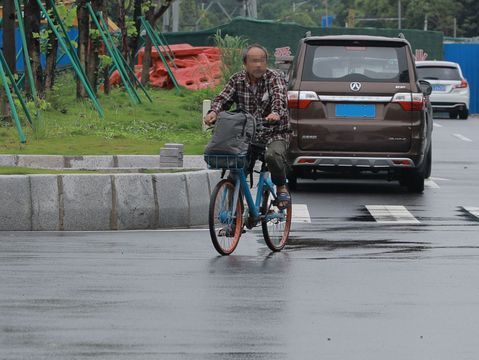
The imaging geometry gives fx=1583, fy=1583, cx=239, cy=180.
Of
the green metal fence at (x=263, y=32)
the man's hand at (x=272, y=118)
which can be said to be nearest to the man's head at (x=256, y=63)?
the man's hand at (x=272, y=118)

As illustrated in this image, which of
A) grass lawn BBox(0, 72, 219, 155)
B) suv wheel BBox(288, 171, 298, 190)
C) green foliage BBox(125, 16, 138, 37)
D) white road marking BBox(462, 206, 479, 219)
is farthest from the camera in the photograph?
green foliage BBox(125, 16, 138, 37)

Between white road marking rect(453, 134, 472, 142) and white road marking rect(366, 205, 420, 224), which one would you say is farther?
white road marking rect(453, 134, 472, 142)

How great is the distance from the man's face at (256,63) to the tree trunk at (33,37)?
15023 mm

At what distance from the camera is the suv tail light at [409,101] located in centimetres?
1806

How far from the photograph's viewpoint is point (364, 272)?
10.8 meters

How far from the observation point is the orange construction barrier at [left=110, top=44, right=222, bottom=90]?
134 ft

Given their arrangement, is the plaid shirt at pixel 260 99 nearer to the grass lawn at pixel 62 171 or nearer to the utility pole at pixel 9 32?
the grass lawn at pixel 62 171

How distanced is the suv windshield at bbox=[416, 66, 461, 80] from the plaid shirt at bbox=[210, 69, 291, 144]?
31430 millimetres

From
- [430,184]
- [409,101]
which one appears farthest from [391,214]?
[430,184]

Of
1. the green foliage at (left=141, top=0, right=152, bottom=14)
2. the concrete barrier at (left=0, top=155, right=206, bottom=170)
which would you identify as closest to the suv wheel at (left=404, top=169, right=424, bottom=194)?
the concrete barrier at (left=0, top=155, right=206, bottom=170)

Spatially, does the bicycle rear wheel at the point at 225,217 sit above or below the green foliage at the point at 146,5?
above

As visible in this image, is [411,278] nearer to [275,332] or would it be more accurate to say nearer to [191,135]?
[275,332]

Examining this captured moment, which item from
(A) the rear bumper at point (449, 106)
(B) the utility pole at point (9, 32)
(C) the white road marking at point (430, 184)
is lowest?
(A) the rear bumper at point (449, 106)

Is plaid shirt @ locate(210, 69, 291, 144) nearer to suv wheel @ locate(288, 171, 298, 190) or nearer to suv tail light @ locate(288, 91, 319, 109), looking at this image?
suv tail light @ locate(288, 91, 319, 109)
